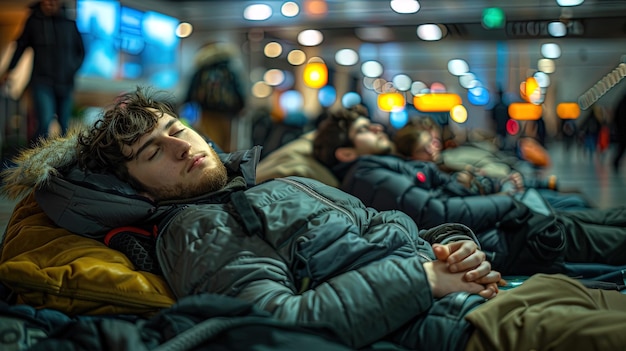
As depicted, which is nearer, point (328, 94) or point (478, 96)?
point (478, 96)

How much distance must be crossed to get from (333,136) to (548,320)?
2.69m

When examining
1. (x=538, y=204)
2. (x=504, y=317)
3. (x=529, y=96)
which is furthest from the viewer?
(x=529, y=96)

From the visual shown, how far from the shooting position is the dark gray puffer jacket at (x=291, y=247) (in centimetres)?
153

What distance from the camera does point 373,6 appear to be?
10492 mm

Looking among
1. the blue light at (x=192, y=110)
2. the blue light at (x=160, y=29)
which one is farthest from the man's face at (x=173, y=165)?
the blue light at (x=160, y=29)

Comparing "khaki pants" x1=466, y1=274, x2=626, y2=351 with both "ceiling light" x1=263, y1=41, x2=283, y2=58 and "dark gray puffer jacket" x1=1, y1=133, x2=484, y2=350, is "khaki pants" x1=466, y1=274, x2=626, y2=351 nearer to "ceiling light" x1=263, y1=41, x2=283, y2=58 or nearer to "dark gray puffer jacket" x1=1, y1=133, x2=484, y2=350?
"dark gray puffer jacket" x1=1, y1=133, x2=484, y2=350

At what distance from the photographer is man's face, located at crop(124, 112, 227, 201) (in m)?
1.96

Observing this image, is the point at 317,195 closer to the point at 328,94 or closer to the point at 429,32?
the point at 429,32

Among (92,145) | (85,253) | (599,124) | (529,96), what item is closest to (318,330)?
(85,253)

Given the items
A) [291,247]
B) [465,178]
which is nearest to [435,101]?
[465,178]

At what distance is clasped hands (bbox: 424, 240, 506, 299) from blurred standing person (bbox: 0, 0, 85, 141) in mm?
5213

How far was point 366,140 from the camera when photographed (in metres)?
4.06

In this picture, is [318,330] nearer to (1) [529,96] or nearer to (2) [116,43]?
(1) [529,96]

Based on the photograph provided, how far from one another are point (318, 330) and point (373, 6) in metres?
9.55
